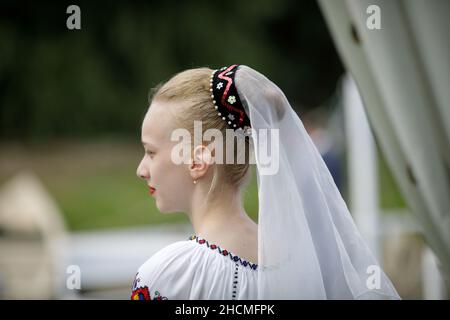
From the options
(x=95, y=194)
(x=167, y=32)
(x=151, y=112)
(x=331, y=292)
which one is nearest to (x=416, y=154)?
(x=331, y=292)

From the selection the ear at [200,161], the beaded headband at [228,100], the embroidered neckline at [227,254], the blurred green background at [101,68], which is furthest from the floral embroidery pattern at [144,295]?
the blurred green background at [101,68]

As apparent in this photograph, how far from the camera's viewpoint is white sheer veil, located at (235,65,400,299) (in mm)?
1322

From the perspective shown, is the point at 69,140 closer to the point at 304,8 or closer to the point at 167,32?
the point at 167,32

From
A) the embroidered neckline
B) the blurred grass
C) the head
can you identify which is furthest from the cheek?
the blurred grass

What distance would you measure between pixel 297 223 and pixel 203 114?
305 mm

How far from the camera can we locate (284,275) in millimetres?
1319

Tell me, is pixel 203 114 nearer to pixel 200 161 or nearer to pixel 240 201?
pixel 200 161

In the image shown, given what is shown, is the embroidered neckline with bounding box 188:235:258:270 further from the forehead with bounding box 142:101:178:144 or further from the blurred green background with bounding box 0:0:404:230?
the blurred green background with bounding box 0:0:404:230

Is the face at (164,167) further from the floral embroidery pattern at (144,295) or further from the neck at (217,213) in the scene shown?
the floral embroidery pattern at (144,295)

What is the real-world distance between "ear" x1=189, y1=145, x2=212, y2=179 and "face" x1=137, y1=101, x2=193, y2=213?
0.02 meters

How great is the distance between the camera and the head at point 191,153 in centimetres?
138

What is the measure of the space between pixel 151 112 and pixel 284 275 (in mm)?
462

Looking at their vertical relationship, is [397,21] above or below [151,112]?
above

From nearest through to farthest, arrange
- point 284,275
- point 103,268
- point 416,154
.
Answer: point 284,275 → point 416,154 → point 103,268
